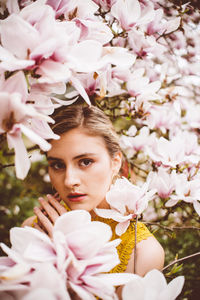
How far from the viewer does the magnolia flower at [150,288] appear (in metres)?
0.63

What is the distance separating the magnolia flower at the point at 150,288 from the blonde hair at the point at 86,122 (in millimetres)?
709

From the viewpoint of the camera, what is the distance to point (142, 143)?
1538mm

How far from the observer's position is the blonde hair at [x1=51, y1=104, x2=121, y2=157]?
1.23m

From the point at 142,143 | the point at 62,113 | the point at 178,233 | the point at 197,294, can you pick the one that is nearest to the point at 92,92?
the point at 62,113

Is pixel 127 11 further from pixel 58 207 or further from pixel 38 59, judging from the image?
pixel 58 207

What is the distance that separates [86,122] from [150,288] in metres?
0.78

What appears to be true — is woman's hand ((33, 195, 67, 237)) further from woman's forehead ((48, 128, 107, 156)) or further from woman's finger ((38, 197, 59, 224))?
woman's forehead ((48, 128, 107, 156))

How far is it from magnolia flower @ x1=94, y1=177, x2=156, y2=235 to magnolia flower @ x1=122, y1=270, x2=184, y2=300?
0.82 ft

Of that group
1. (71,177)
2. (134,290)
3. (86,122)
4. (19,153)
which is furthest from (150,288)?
(86,122)

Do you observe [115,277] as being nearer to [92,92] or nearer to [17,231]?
[17,231]

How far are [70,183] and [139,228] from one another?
378mm

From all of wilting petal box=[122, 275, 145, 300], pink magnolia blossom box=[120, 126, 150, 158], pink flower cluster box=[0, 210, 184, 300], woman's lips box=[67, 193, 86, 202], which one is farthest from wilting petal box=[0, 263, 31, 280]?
pink magnolia blossom box=[120, 126, 150, 158]

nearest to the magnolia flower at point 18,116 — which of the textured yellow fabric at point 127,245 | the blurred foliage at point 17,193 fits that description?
the textured yellow fabric at point 127,245

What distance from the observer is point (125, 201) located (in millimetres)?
920
